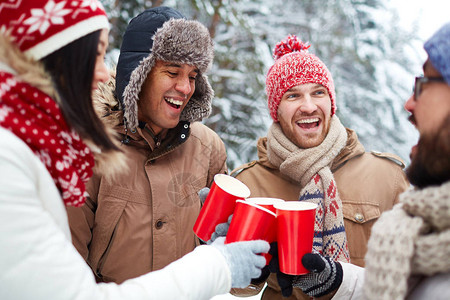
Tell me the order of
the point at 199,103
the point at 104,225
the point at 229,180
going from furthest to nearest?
the point at 199,103, the point at 104,225, the point at 229,180

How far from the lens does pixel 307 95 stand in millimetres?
2422

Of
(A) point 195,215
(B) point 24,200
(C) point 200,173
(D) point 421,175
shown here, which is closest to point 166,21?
(C) point 200,173

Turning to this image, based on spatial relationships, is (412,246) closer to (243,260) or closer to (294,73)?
(243,260)

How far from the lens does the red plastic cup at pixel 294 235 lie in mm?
1500

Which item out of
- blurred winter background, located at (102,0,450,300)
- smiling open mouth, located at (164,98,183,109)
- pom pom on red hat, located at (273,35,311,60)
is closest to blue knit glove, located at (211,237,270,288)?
smiling open mouth, located at (164,98,183,109)

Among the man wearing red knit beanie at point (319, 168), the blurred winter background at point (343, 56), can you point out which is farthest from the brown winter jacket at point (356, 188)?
the blurred winter background at point (343, 56)

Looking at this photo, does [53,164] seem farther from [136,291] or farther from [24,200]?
[136,291]

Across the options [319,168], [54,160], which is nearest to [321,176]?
[319,168]

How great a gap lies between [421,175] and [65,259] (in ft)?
3.91

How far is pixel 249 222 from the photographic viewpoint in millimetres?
1499

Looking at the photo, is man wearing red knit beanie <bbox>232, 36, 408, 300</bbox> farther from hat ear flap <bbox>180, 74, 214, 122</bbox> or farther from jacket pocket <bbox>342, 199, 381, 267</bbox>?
hat ear flap <bbox>180, 74, 214, 122</bbox>

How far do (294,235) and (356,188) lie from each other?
98 centimetres

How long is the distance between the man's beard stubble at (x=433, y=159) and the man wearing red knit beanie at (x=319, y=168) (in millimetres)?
1006

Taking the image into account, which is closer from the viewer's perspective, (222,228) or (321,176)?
(222,228)
